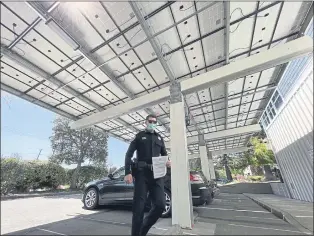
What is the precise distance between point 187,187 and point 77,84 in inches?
169

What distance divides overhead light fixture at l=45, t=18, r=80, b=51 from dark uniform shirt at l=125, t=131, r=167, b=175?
2612 millimetres

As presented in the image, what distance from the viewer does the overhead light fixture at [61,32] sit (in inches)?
120

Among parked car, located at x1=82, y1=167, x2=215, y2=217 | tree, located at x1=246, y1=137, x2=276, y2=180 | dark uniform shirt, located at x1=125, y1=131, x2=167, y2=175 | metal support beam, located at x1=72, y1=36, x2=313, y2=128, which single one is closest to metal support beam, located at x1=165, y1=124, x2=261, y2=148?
tree, located at x1=246, y1=137, x2=276, y2=180

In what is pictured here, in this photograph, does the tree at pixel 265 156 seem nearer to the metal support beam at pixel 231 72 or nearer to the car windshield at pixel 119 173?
the metal support beam at pixel 231 72

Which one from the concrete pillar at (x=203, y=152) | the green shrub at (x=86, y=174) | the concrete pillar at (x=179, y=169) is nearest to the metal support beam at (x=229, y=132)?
the concrete pillar at (x=203, y=152)

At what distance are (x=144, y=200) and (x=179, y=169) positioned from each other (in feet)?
6.81

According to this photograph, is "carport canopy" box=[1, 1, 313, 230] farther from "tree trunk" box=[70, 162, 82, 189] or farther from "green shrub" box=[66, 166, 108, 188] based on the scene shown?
"green shrub" box=[66, 166, 108, 188]

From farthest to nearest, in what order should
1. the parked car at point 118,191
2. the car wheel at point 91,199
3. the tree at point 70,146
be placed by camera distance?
1. the tree at point 70,146
2. the car wheel at point 91,199
3. the parked car at point 118,191

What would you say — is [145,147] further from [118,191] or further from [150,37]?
[118,191]

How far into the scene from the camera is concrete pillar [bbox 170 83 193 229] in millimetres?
3406

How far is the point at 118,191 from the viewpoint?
4512 millimetres

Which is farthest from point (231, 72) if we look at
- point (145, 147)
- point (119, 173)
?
point (119, 173)

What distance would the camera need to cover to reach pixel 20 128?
1.42 m

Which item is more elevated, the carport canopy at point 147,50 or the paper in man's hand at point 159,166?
the carport canopy at point 147,50
